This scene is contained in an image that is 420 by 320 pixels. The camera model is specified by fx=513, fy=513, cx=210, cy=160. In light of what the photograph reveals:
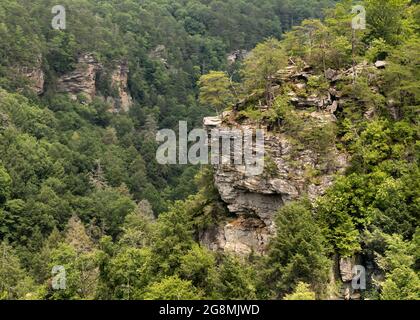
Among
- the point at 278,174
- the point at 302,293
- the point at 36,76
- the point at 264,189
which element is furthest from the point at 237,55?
the point at 302,293

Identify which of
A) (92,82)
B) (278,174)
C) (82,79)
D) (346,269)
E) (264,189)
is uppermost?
(82,79)

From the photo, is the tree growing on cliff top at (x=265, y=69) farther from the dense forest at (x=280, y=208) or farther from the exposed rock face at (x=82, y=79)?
the exposed rock face at (x=82, y=79)

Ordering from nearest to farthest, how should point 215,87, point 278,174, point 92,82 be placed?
point 278,174 → point 215,87 → point 92,82

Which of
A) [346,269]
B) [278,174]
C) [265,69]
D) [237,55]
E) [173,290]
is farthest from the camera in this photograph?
[237,55]

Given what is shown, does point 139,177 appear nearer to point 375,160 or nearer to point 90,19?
point 90,19

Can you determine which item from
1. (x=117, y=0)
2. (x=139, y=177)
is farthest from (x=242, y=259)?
(x=117, y=0)

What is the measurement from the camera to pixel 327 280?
2212cm

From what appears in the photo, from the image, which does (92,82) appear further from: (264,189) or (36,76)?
(264,189)

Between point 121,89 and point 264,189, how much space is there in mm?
72190

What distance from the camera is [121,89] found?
95000mm

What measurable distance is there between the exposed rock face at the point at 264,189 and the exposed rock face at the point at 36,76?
186 ft

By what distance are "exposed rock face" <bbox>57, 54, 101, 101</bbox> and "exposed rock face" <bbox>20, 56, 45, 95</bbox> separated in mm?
4633

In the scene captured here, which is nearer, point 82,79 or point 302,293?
point 302,293

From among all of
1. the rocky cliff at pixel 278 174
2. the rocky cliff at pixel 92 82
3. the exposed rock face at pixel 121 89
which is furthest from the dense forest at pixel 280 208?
the exposed rock face at pixel 121 89
